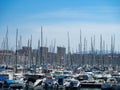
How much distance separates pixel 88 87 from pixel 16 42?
18.5 m

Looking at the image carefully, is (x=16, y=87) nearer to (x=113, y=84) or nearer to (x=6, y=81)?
(x=6, y=81)

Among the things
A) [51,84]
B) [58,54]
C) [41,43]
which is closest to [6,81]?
[51,84]

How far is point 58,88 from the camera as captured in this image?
40.3 m

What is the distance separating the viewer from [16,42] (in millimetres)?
58219

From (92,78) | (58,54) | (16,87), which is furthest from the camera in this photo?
(58,54)

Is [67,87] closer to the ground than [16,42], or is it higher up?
closer to the ground

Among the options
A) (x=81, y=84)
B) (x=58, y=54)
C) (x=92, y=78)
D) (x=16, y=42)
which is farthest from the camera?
(x=58, y=54)

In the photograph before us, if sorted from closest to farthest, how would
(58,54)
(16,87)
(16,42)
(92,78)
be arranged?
1. (16,87)
2. (92,78)
3. (16,42)
4. (58,54)

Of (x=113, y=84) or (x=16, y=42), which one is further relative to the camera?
(x=16, y=42)

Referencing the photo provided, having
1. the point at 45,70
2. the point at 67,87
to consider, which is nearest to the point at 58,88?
the point at 67,87

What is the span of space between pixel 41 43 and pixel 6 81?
19.2 meters

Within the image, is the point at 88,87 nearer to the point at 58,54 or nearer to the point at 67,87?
the point at 67,87

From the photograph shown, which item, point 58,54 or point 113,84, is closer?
point 113,84

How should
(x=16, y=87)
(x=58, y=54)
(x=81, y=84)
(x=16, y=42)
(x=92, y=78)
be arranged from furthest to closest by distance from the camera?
1. (x=58, y=54)
2. (x=16, y=42)
3. (x=92, y=78)
4. (x=81, y=84)
5. (x=16, y=87)
